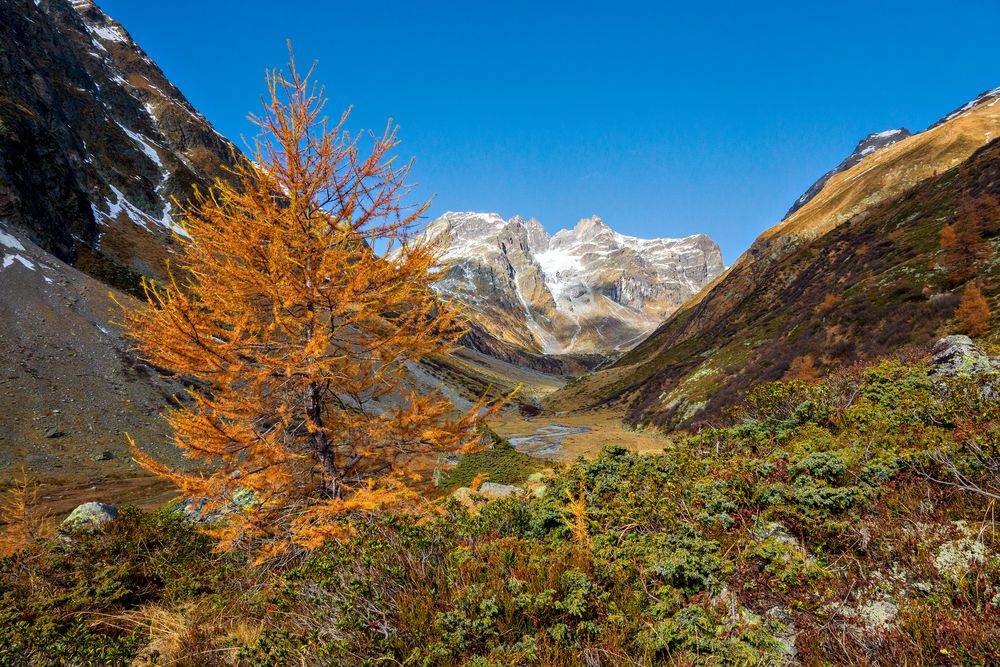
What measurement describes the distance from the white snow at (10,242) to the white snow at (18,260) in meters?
2.05

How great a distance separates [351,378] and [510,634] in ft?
21.3

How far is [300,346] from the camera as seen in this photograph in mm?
8398

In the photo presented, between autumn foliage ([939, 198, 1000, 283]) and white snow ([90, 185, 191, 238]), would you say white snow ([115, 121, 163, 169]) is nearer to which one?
white snow ([90, 185, 191, 238])

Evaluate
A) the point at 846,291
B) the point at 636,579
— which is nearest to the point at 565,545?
the point at 636,579

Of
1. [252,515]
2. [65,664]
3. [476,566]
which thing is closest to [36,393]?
[252,515]

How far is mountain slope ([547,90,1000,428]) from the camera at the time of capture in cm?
2666

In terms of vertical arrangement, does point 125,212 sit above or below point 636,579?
above

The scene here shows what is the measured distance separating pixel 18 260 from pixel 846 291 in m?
80.9

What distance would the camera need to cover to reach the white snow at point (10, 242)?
45431 mm

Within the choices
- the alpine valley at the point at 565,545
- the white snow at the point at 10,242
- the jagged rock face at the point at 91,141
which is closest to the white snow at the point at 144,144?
the jagged rock face at the point at 91,141

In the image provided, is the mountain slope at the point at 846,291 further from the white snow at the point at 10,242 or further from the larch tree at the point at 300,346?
the white snow at the point at 10,242

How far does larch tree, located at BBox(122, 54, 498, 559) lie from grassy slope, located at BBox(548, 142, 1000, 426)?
86.6 ft

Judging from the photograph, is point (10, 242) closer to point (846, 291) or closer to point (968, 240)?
point (846, 291)

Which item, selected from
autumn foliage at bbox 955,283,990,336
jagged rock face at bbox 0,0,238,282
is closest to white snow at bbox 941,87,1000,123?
autumn foliage at bbox 955,283,990,336
